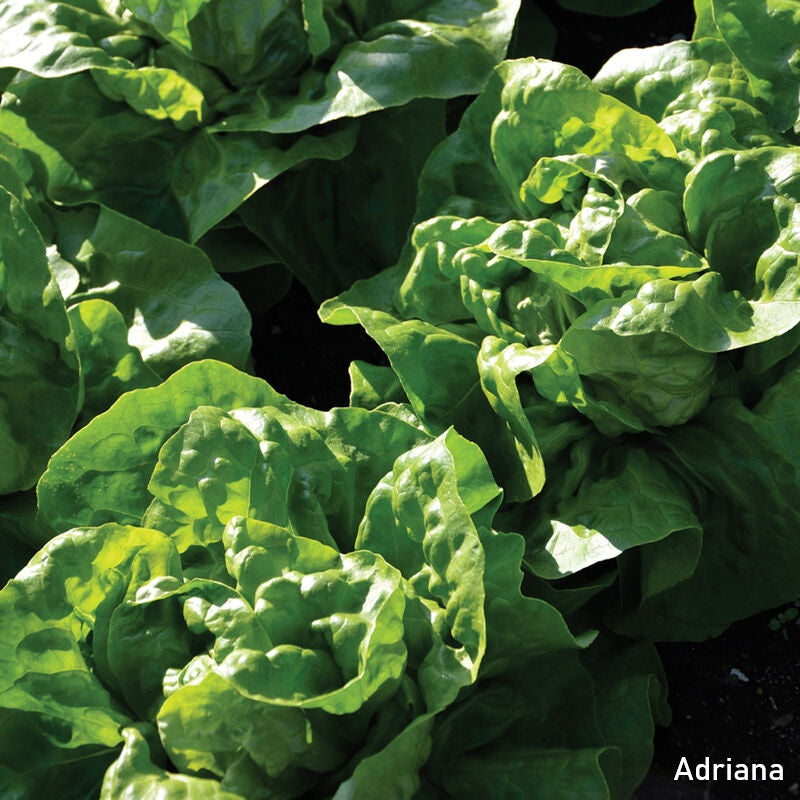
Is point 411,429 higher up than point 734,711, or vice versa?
point 411,429

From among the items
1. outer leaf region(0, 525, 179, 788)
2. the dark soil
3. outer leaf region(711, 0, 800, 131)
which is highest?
outer leaf region(711, 0, 800, 131)

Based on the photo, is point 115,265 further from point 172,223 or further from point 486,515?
point 486,515

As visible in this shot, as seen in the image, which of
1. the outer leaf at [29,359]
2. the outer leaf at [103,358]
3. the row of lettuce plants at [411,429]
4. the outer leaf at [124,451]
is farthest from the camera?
the outer leaf at [103,358]

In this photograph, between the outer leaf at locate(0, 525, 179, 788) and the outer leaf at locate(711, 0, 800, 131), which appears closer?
the outer leaf at locate(0, 525, 179, 788)

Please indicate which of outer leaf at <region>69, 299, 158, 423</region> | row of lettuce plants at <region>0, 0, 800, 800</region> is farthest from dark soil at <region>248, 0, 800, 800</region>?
outer leaf at <region>69, 299, 158, 423</region>

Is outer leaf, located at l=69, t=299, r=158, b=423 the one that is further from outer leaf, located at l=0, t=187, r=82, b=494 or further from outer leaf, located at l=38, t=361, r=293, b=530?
outer leaf, located at l=38, t=361, r=293, b=530

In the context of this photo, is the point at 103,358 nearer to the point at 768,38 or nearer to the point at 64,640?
the point at 64,640

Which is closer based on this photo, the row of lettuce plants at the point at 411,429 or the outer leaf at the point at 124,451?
the row of lettuce plants at the point at 411,429

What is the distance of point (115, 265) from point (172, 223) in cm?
31

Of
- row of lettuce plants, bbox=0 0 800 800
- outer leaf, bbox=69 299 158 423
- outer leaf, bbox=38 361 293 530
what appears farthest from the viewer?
outer leaf, bbox=69 299 158 423

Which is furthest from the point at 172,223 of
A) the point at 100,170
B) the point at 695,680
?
the point at 695,680

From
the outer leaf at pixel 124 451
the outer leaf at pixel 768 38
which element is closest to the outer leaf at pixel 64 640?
the outer leaf at pixel 124 451

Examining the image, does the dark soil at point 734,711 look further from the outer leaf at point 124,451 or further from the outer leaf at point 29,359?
the outer leaf at point 29,359

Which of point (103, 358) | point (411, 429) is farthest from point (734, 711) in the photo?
point (103, 358)
